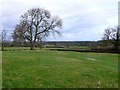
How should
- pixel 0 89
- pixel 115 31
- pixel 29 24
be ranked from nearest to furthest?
pixel 0 89 < pixel 29 24 < pixel 115 31

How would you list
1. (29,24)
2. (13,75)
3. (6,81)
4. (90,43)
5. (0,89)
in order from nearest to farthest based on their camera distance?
(0,89) → (6,81) → (13,75) → (29,24) → (90,43)

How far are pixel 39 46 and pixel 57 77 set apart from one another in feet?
195

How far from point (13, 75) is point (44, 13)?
5510 cm

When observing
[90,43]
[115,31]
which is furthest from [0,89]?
[90,43]

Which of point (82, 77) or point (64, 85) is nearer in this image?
point (64, 85)

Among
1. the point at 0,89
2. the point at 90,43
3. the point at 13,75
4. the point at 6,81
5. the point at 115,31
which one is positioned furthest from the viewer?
the point at 90,43

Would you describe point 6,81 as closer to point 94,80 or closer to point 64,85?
point 64,85

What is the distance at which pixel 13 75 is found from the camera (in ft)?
47.9

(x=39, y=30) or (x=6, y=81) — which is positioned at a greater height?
(x=39, y=30)

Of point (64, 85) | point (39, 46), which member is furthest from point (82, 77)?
point (39, 46)

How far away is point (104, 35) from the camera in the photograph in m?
92.9

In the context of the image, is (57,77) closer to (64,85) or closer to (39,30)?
(64,85)

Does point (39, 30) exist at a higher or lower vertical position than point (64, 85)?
higher

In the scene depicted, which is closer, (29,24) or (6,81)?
(6,81)
